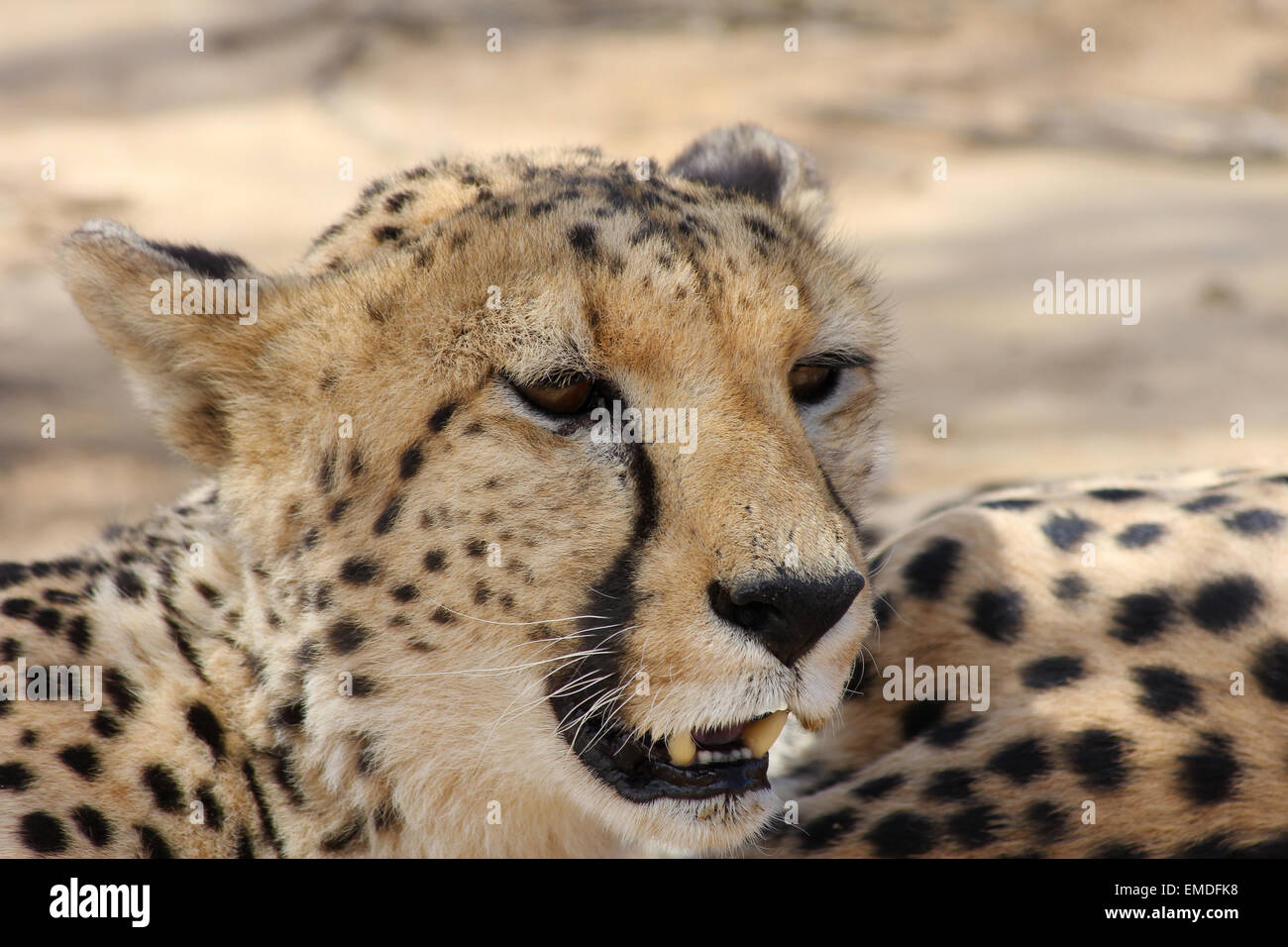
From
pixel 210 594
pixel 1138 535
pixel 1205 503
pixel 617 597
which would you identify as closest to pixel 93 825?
pixel 210 594

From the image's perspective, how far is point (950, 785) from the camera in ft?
6.40

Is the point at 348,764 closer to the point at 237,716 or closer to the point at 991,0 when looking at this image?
the point at 237,716

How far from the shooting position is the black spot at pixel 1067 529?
2.21 m

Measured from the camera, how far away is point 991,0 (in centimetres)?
805

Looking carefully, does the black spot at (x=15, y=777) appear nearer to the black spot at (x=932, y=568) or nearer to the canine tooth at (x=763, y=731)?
the canine tooth at (x=763, y=731)

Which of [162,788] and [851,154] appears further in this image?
[851,154]

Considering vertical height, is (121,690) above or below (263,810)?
above

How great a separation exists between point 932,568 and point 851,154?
15.2 ft

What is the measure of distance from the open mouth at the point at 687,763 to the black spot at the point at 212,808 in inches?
18.0

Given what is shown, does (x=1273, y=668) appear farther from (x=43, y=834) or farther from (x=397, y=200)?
(x=43, y=834)

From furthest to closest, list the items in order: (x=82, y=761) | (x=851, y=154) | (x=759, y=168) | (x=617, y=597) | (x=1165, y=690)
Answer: (x=851, y=154)
(x=759, y=168)
(x=1165, y=690)
(x=82, y=761)
(x=617, y=597)

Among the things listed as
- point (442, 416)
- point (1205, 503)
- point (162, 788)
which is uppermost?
point (442, 416)

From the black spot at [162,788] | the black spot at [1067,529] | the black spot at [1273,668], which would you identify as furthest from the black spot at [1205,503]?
the black spot at [162,788]

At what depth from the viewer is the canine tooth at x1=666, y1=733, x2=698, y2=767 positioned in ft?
5.82
